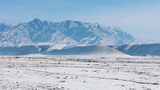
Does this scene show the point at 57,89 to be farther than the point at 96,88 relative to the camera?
No

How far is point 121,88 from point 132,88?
109 cm

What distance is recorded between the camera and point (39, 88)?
1564 inches

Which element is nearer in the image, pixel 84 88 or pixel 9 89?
pixel 9 89

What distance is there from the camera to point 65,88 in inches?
1598

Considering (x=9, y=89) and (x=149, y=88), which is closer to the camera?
(x=9, y=89)

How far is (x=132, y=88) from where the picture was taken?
134 ft

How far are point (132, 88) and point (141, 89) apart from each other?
3.26 ft

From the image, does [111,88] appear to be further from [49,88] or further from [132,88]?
[49,88]

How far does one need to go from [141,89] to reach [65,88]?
23.6 feet

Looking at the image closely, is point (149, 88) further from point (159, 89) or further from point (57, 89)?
point (57, 89)

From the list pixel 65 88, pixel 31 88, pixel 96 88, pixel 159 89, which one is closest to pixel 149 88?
pixel 159 89

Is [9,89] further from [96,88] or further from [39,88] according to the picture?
[96,88]

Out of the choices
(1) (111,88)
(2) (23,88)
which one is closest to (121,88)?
(1) (111,88)

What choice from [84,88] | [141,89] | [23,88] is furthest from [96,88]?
[23,88]
